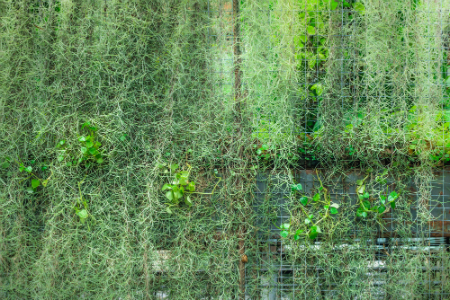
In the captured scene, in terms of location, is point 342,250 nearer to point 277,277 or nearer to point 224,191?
point 277,277

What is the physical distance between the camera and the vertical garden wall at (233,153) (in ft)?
6.00

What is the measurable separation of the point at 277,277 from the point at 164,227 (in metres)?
0.65

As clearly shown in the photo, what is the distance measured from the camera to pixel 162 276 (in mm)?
1853

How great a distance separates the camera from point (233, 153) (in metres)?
1.84

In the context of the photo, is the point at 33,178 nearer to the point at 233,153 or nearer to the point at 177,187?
the point at 177,187

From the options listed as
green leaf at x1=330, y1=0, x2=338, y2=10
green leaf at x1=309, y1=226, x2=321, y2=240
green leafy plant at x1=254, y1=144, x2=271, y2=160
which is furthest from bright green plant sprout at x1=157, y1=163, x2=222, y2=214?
green leaf at x1=330, y1=0, x2=338, y2=10

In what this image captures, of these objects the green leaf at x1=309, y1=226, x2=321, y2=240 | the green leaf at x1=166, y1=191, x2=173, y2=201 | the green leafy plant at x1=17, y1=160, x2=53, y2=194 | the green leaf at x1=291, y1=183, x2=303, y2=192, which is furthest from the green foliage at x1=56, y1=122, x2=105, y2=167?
the green leaf at x1=309, y1=226, x2=321, y2=240

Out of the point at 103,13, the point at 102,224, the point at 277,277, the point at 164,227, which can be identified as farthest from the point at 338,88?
the point at 102,224

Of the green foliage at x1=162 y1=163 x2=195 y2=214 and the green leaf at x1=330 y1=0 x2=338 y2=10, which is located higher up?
the green leaf at x1=330 y1=0 x2=338 y2=10

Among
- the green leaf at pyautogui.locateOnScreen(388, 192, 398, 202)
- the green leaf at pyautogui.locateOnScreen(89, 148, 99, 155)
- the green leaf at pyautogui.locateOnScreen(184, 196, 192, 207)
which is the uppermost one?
the green leaf at pyautogui.locateOnScreen(89, 148, 99, 155)

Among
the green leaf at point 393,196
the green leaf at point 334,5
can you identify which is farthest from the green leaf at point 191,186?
the green leaf at point 334,5

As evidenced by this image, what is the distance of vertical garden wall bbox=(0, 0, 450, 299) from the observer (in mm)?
1829

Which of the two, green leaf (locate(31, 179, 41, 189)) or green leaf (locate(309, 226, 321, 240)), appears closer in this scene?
green leaf (locate(309, 226, 321, 240))

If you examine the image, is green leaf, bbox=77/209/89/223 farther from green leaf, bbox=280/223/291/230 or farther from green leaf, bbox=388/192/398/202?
green leaf, bbox=388/192/398/202
